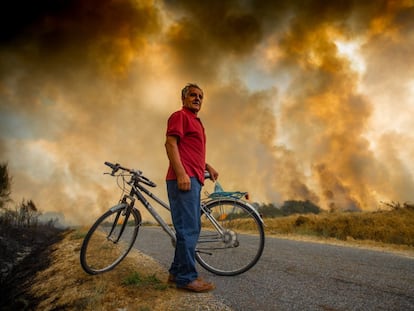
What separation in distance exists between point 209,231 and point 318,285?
1627 millimetres

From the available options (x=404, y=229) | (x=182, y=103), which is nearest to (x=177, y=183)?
(x=182, y=103)

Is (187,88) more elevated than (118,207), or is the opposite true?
(187,88)

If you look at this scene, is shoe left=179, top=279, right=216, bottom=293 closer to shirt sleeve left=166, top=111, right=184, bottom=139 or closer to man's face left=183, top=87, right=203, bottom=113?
shirt sleeve left=166, top=111, right=184, bottom=139

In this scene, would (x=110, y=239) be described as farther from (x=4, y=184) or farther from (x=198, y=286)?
(x=4, y=184)

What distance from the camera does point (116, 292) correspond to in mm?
3135

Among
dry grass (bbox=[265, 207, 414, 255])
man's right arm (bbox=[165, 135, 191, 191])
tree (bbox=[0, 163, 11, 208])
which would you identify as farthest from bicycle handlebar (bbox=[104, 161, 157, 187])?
tree (bbox=[0, 163, 11, 208])

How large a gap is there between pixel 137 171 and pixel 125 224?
0.85 m

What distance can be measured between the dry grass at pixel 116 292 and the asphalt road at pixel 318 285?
0.42 meters

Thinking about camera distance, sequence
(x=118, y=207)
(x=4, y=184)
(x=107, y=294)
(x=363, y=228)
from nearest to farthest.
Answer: (x=107, y=294), (x=118, y=207), (x=363, y=228), (x=4, y=184)

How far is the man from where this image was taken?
127 inches

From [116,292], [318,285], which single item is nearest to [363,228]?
[318,285]

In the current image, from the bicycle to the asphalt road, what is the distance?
0.75ft

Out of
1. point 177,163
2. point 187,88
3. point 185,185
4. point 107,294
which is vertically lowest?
point 107,294

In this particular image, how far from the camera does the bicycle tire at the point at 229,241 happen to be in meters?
4.00
